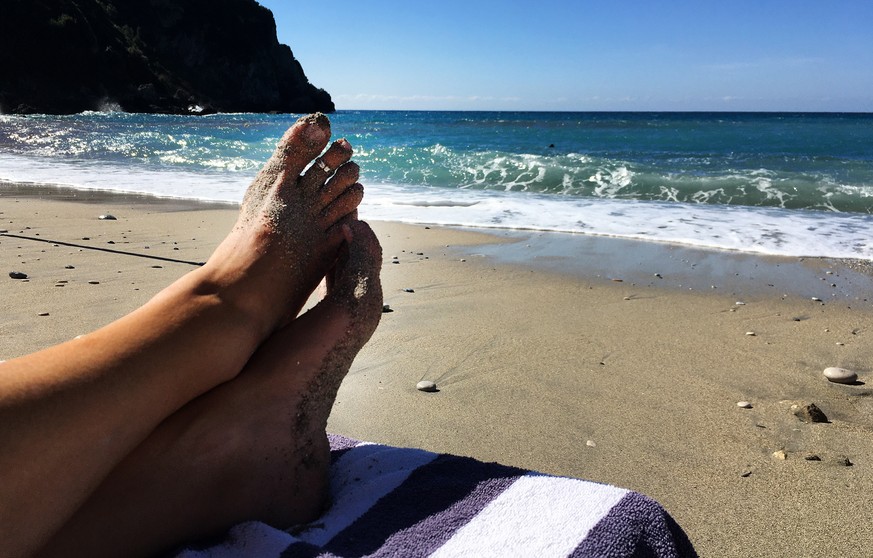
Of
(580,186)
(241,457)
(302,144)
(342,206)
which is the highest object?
(302,144)

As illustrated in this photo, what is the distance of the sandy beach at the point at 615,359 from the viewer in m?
1.51

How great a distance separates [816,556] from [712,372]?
971 millimetres

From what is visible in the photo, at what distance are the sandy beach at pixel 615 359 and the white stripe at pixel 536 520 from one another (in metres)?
0.37

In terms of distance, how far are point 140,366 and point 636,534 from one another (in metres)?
0.72

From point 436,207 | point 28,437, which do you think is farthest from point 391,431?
point 436,207

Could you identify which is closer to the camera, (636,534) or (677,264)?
(636,534)

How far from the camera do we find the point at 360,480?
4.05ft

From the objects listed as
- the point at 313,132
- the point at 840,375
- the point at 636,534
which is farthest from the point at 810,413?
the point at 313,132

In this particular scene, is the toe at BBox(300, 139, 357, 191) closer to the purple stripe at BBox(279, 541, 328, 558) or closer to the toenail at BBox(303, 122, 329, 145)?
the toenail at BBox(303, 122, 329, 145)

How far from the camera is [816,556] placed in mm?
1254

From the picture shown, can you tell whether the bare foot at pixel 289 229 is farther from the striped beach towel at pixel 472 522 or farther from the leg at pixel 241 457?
the striped beach towel at pixel 472 522

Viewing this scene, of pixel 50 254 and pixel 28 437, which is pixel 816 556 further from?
pixel 50 254

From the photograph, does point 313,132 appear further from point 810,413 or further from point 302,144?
point 810,413

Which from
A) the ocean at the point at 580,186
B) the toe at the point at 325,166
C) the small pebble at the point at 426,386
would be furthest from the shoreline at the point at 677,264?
the toe at the point at 325,166
